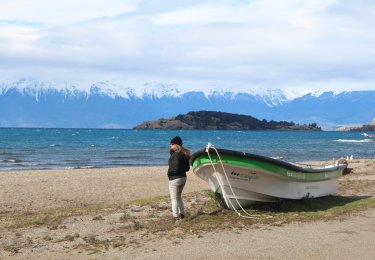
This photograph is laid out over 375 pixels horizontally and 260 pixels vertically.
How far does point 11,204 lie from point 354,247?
1028 cm

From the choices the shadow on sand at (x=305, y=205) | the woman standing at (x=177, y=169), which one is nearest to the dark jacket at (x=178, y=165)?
the woman standing at (x=177, y=169)

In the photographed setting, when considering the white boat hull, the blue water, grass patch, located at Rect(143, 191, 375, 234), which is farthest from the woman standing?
the blue water

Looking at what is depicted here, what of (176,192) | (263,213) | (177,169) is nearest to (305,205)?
(263,213)

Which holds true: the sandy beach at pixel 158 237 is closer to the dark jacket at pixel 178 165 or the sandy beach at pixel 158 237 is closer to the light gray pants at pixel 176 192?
the light gray pants at pixel 176 192

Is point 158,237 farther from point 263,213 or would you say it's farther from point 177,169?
point 263,213

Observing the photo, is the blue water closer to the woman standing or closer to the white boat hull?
the white boat hull

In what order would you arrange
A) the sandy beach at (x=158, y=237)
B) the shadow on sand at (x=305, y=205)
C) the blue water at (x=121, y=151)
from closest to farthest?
1. the sandy beach at (x=158, y=237)
2. the shadow on sand at (x=305, y=205)
3. the blue water at (x=121, y=151)

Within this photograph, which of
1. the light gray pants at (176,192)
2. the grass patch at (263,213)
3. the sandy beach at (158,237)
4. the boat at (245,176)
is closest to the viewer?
the sandy beach at (158,237)

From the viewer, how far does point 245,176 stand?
12.1 meters

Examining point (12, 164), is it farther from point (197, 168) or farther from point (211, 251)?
point (211, 251)

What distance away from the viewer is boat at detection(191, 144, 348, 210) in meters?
11.8

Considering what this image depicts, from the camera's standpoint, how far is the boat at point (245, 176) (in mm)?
11758

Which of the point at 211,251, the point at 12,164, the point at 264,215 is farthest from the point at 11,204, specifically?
the point at 12,164

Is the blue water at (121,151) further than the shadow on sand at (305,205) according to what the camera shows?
Yes
